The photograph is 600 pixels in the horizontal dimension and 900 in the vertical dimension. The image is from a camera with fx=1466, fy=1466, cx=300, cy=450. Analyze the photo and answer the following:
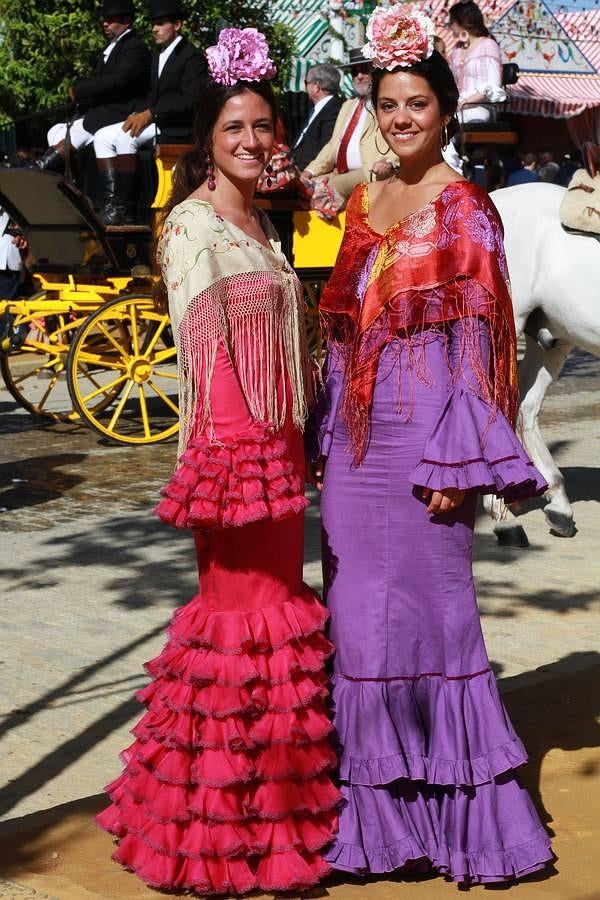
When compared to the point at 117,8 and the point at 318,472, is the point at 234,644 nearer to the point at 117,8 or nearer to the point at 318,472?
the point at 318,472

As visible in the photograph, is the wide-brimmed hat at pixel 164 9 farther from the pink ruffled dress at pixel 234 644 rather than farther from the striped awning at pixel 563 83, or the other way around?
the striped awning at pixel 563 83

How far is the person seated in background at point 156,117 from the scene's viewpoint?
10.3 meters

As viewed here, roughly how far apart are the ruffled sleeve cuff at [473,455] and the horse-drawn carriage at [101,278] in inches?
261

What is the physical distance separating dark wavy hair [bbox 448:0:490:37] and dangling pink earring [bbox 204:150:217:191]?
24.8ft

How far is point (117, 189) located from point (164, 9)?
1.33 metres

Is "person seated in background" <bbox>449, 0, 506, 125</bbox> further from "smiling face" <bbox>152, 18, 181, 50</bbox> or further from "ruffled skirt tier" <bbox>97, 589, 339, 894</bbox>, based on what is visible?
"ruffled skirt tier" <bbox>97, 589, 339, 894</bbox>

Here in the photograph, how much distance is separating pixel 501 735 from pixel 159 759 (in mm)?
858

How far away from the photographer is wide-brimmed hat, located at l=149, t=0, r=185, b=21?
1025 cm

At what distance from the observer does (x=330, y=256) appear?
35.6 ft

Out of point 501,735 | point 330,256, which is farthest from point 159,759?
point 330,256

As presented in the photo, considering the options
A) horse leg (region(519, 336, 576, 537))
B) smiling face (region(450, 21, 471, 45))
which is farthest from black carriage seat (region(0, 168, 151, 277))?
horse leg (region(519, 336, 576, 537))

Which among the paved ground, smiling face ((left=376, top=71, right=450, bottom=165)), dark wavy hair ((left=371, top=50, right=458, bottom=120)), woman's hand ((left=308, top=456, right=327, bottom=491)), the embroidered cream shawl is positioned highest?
dark wavy hair ((left=371, top=50, right=458, bottom=120))

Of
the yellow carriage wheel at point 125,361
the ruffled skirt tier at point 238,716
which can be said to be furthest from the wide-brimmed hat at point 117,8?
the ruffled skirt tier at point 238,716

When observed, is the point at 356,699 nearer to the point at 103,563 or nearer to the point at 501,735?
the point at 501,735
